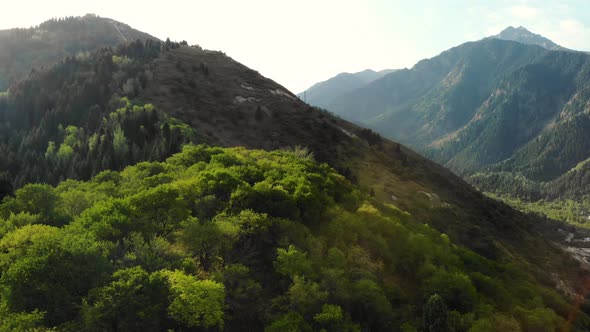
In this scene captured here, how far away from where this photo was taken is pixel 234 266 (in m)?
40.5

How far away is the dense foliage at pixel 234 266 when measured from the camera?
33250mm

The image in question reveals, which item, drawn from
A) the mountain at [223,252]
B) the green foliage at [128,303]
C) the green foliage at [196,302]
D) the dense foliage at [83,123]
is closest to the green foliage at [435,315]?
the mountain at [223,252]

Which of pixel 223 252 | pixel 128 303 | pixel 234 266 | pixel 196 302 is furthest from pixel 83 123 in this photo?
pixel 196 302

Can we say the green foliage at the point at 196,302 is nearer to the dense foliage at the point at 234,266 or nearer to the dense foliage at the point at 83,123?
the dense foliage at the point at 234,266

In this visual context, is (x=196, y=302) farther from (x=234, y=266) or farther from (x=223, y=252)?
(x=223, y=252)

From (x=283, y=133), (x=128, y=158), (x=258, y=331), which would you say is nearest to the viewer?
(x=258, y=331)

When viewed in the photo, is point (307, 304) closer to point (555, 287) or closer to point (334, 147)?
point (555, 287)

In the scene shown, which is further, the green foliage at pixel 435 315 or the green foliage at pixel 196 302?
the green foliage at pixel 435 315

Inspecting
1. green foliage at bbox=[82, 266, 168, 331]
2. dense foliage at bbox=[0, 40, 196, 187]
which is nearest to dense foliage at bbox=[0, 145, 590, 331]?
green foliage at bbox=[82, 266, 168, 331]

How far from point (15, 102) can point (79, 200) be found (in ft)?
406

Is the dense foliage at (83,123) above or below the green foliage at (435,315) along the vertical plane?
above

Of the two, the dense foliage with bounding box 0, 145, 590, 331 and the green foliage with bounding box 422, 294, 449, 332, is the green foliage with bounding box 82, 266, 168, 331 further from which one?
the green foliage with bounding box 422, 294, 449, 332

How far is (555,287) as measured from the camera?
325ft

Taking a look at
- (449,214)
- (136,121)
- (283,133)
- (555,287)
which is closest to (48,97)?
(136,121)
